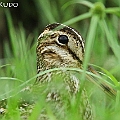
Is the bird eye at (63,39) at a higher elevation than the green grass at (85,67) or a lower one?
higher

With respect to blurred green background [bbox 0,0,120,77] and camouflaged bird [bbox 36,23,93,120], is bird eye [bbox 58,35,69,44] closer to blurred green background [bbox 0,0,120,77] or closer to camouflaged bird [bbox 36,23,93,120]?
camouflaged bird [bbox 36,23,93,120]

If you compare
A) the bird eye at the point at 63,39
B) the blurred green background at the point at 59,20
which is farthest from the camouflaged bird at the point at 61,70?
the blurred green background at the point at 59,20

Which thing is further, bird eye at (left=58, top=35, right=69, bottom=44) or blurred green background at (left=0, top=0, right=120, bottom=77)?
blurred green background at (left=0, top=0, right=120, bottom=77)

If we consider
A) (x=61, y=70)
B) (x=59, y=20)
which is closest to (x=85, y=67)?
(x=61, y=70)

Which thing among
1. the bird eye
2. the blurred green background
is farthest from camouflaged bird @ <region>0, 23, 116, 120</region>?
the blurred green background

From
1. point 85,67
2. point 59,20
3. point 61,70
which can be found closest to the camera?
point 85,67

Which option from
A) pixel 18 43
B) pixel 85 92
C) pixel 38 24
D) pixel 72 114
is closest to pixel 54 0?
pixel 38 24

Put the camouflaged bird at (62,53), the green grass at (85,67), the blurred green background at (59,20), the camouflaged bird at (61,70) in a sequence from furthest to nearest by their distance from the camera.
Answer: the blurred green background at (59,20) < the camouflaged bird at (62,53) < the camouflaged bird at (61,70) < the green grass at (85,67)

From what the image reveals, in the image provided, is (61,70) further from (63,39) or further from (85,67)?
(85,67)

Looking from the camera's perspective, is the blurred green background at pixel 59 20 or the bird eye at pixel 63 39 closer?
the bird eye at pixel 63 39

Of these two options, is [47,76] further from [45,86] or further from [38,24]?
[38,24]

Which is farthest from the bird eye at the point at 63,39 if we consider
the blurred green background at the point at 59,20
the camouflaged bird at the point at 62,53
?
the blurred green background at the point at 59,20

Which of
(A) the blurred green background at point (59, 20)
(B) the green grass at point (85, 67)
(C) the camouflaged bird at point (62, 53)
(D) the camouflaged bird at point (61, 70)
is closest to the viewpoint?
(B) the green grass at point (85, 67)

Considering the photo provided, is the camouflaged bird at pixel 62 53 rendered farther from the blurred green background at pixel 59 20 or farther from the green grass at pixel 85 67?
the blurred green background at pixel 59 20
